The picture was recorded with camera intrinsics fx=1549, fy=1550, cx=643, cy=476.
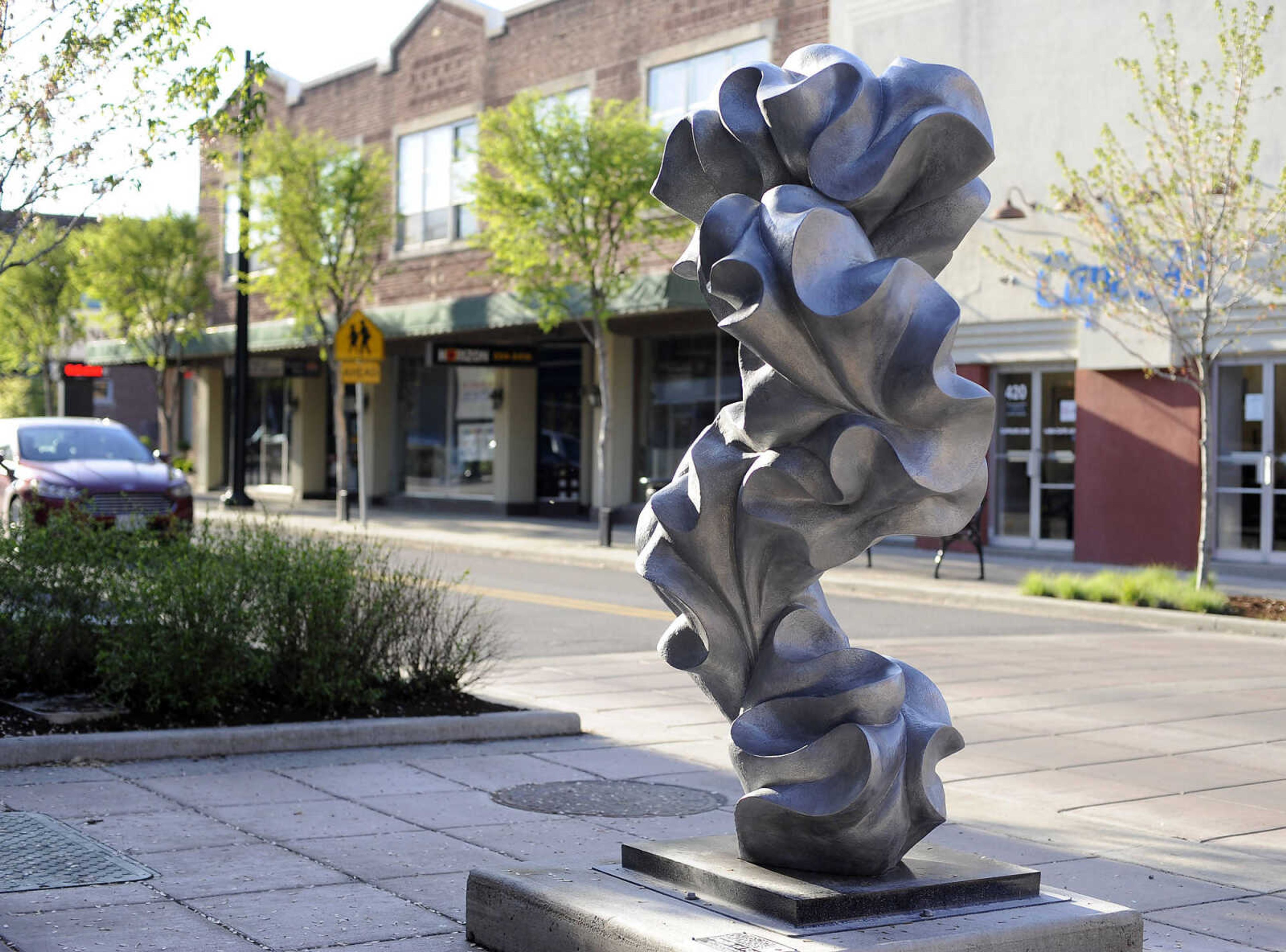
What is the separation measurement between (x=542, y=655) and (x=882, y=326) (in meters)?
8.28

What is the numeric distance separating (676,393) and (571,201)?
17.8 ft

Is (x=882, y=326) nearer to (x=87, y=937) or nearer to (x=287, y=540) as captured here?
(x=87, y=937)

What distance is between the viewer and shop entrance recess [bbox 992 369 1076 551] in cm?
2222

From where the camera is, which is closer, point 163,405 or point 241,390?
point 241,390

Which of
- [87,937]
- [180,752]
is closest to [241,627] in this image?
[180,752]

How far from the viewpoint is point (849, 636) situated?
538 inches

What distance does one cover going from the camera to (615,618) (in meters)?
14.5

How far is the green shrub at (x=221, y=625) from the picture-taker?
25.2 feet

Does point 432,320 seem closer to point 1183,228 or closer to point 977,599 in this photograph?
point 977,599

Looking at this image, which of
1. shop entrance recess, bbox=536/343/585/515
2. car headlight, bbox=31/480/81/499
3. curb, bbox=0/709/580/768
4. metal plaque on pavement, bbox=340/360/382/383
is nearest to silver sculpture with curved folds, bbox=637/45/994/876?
curb, bbox=0/709/580/768

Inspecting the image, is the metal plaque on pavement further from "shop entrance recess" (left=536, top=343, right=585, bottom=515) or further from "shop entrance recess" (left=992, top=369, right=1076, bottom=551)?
"shop entrance recess" (left=992, top=369, right=1076, bottom=551)

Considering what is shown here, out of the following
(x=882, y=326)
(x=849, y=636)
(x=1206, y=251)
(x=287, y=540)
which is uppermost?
(x=1206, y=251)

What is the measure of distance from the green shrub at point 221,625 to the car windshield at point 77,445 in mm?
10876

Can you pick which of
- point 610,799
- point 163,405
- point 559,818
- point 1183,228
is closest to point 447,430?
point 163,405
